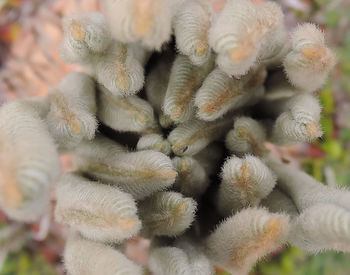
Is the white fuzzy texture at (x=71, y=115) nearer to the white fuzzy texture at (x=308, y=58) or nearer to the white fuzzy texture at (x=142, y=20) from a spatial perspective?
the white fuzzy texture at (x=142, y=20)

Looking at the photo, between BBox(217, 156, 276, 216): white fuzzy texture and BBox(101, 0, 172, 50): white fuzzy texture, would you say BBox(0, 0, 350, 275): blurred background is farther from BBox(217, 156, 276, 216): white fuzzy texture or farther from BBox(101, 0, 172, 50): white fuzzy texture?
BBox(101, 0, 172, 50): white fuzzy texture

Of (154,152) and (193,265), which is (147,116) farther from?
(193,265)

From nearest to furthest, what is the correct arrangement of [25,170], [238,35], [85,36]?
[25,170] → [238,35] → [85,36]

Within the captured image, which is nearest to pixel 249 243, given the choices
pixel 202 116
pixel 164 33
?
pixel 202 116

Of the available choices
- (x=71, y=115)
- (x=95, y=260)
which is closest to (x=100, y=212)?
(x=95, y=260)

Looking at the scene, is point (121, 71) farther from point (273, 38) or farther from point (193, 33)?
point (273, 38)

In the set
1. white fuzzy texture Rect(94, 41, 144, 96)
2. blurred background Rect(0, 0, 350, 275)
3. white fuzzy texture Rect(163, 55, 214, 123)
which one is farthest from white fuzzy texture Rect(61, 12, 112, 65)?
blurred background Rect(0, 0, 350, 275)
